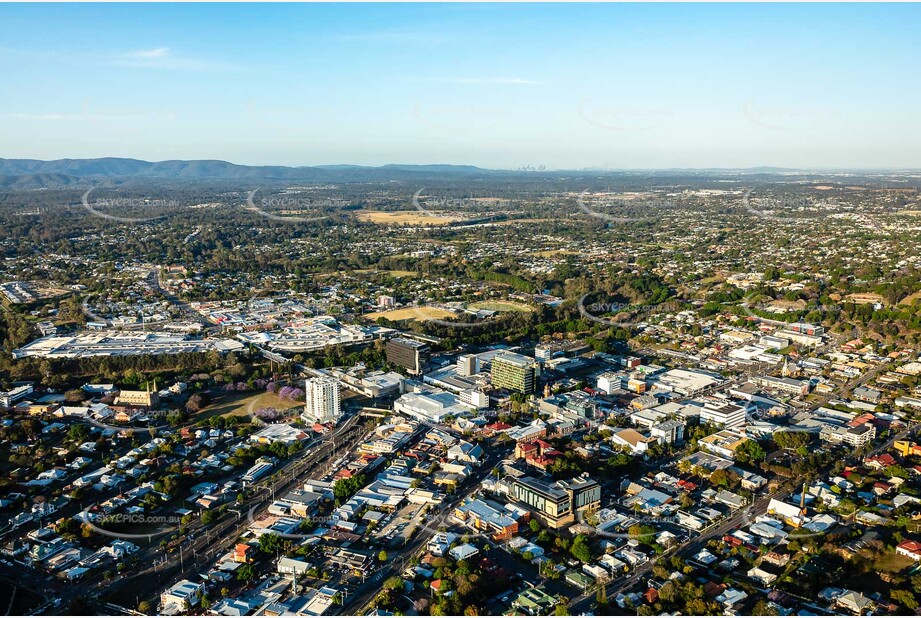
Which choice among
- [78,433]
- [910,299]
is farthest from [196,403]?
[910,299]

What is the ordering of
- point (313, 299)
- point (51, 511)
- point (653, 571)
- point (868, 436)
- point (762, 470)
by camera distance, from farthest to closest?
point (313, 299) < point (868, 436) < point (762, 470) < point (51, 511) < point (653, 571)

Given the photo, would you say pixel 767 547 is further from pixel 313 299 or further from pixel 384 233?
pixel 384 233

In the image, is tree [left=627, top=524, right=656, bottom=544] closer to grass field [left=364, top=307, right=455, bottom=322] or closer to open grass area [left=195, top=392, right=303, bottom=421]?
open grass area [left=195, top=392, right=303, bottom=421]

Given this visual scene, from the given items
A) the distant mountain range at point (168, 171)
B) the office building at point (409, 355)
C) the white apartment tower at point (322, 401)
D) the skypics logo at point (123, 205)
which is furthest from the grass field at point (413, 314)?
the distant mountain range at point (168, 171)

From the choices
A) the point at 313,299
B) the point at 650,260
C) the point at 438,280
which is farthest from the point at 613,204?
the point at 313,299

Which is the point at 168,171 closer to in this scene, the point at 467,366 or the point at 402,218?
the point at 402,218

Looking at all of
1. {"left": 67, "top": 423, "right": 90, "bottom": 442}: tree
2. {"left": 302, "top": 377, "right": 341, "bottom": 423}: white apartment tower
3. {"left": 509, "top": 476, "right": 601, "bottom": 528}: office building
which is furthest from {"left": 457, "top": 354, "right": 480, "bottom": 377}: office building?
{"left": 67, "top": 423, "right": 90, "bottom": 442}: tree
